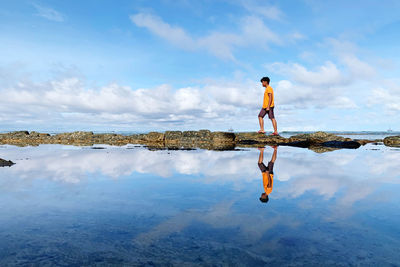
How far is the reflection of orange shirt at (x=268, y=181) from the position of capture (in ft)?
14.1

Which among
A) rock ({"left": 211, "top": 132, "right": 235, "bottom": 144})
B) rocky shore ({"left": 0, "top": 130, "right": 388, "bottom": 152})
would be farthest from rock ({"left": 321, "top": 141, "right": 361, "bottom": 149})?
rock ({"left": 211, "top": 132, "right": 235, "bottom": 144})

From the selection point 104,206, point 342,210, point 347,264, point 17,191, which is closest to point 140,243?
point 104,206

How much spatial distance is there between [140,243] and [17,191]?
321 centimetres

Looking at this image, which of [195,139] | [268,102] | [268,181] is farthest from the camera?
[195,139]

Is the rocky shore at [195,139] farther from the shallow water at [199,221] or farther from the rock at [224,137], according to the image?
the shallow water at [199,221]

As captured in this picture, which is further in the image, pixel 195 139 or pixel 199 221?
pixel 195 139

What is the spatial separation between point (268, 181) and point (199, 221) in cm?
251

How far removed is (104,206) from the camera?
11.4ft

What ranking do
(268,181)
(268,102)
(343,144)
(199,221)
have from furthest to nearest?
1. (343,144)
2. (268,102)
3. (268,181)
4. (199,221)

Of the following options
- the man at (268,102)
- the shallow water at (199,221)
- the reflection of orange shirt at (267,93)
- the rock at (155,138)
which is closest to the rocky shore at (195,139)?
the rock at (155,138)

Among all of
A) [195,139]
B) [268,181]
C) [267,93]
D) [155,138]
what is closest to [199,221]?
[268,181]

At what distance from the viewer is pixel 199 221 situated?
9.56ft

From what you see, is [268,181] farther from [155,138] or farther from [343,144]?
[155,138]

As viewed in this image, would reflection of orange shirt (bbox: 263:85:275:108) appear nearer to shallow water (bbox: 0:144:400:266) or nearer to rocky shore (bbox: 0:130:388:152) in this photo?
rocky shore (bbox: 0:130:388:152)
